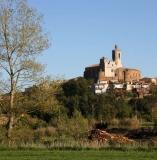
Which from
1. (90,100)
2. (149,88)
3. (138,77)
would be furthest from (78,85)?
(138,77)

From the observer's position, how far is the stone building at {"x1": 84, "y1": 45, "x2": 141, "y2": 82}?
495 feet

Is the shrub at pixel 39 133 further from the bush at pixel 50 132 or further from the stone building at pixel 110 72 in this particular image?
the stone building at pixel 110 72

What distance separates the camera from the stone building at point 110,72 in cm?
15074

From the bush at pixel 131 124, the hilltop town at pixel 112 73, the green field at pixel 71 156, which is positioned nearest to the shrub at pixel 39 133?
the green field at pixel 71 156

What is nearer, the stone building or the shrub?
the shrub

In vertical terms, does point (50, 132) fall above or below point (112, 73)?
below

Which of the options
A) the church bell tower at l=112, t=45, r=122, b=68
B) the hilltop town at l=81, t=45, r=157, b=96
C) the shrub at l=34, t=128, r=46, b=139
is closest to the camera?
the shrub at l=34, t=128, r=46, b=139

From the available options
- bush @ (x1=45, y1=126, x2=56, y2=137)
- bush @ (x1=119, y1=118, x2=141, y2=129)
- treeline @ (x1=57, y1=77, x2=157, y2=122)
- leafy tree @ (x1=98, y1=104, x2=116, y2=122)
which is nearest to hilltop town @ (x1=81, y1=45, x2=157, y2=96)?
treeline @ (x1=57, y1=77, x2=157, y2=122)

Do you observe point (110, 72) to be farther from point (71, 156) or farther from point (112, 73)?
point (71, 156)

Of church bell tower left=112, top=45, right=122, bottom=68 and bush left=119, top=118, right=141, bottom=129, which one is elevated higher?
church bell tower left=112, top=45, right=122, bottom=68

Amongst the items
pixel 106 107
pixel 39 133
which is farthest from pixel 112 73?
pixel 39 133

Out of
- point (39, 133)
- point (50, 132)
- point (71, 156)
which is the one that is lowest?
point (71, 156)

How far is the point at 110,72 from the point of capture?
154125mm

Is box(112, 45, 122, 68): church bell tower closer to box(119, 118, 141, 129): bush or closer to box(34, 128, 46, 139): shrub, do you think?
box(119, 118, 141, 129): bush
